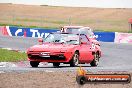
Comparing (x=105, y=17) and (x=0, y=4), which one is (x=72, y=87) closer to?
Result: (x=105, y=17)

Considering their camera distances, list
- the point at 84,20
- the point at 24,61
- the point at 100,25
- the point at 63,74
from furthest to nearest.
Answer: the point at 84,20 → the point at 100,25 → the point at 24,61 → the point at 63,74

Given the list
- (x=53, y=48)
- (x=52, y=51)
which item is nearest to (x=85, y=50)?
(x=53, y=48)

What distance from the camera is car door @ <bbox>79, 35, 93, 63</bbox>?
21828 millimetres

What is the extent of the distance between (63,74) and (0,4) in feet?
177

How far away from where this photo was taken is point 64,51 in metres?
20.5

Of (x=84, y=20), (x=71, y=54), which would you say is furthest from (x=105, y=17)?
(x=71, y=54)

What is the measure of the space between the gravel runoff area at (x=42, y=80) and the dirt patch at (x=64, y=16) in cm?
3239

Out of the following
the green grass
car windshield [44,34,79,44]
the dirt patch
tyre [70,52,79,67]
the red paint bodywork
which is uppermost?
the dirt patch

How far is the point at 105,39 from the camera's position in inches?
1692

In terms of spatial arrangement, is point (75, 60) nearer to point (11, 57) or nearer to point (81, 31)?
point (11, 57)

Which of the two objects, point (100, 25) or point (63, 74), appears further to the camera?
point (100, 25)

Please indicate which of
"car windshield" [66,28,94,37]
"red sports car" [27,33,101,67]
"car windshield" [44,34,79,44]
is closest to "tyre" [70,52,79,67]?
→ "red sports car" [27,33,101,67]

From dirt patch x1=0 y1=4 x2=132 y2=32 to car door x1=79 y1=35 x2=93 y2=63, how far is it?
85.3 ft

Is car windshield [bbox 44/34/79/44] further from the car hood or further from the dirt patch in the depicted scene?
the dirt patch
